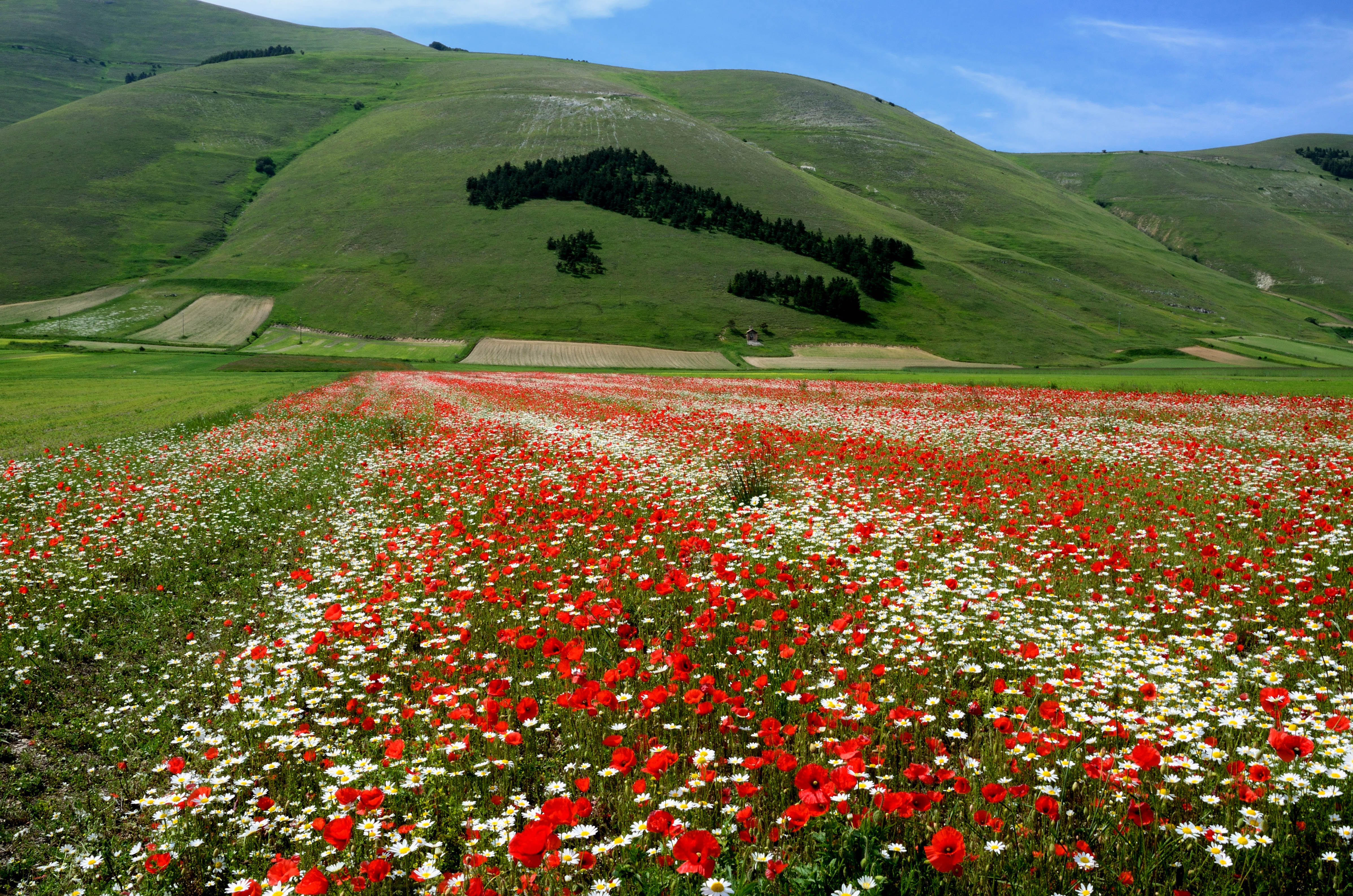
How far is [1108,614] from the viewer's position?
6289 mm

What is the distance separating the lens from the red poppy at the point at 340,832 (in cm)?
319

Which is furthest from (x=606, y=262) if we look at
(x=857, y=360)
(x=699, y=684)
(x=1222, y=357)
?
(x=699, y=684)

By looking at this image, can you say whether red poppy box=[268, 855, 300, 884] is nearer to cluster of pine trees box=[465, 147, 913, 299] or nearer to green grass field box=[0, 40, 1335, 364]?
green grass field box=[0, 40, 1335, 364]

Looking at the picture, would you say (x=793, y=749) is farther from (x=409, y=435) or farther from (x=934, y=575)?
(x=409, y=435)

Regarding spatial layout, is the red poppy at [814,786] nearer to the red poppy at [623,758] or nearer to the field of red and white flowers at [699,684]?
the field of red and white flowers at [699,684]

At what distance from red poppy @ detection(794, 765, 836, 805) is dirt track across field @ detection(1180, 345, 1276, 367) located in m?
107

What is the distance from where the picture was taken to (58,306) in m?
118

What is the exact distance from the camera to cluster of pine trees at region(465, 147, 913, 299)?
13262cm

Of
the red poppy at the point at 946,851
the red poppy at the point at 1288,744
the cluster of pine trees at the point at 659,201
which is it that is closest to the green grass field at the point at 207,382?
the red poppy at the point at 946,851

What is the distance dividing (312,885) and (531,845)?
1046 millimetres

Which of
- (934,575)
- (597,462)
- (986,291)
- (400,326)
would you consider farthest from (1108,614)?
(986,291)

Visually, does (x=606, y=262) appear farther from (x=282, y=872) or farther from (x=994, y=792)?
(x=994, y=792)

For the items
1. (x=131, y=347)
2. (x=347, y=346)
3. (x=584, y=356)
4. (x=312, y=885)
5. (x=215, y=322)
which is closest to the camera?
(x=312, y=885)

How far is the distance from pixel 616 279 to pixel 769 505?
391 ft
